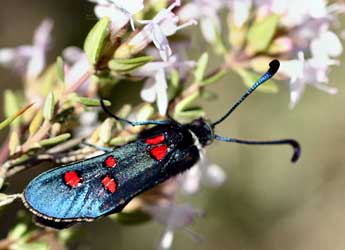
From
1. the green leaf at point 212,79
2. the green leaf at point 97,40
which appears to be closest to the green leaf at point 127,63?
the green leaf at point 97,40

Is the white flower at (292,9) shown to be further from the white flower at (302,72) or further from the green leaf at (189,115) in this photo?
the green leaf at (189,115)

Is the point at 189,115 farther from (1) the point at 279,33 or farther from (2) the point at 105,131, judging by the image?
(1) the point at 279,33

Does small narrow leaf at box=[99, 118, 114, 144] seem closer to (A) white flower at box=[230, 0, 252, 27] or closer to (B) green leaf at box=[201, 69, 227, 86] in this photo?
(B) green leaf at box=[201, 69, 227, 86]

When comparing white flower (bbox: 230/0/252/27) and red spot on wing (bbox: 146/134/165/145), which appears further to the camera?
white flower (bbox: 230/0/252/27)

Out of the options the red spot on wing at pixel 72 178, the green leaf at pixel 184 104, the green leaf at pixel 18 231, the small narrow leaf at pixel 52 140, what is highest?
the small narrow leaf at pixel 52 140

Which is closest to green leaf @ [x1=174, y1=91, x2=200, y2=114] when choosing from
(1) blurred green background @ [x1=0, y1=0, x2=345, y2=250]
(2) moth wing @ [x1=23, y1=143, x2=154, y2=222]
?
(2) moth wing @ [x1=23, y1=143, x2=154, y2=222]

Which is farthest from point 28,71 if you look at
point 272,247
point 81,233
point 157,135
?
point 272,247
